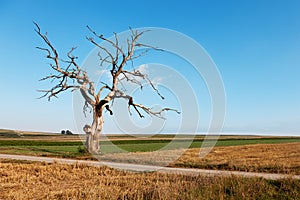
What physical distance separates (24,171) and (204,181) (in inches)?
381

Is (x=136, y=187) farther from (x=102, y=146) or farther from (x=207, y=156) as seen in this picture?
(x=102, y=146)

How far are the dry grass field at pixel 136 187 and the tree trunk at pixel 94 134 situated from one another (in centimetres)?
1642

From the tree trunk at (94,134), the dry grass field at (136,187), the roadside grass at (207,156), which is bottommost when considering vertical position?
the dry grass field at (136,187)

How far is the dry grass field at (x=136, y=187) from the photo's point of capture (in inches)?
419

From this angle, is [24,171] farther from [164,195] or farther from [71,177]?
[164,195]

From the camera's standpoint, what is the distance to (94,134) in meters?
32.8

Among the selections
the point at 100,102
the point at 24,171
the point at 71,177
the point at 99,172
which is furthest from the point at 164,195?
the point at 100,102

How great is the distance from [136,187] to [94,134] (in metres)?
21.1

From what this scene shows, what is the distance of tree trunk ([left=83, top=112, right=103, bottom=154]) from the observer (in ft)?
107

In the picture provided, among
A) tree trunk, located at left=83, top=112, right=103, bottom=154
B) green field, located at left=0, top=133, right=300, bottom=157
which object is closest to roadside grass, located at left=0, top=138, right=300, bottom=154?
green field, located at left=0, top=133, right=300, bottom=157

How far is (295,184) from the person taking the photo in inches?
484

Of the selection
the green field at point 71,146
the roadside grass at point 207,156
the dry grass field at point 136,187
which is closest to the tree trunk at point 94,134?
the roadside grass at point 207,156

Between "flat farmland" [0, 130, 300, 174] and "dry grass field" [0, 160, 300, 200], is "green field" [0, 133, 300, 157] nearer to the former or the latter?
"flat farmland" [0, 130, 300, 174]

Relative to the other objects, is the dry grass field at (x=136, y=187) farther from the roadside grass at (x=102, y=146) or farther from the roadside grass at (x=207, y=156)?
the roadside grass at (x=102, y=146)
